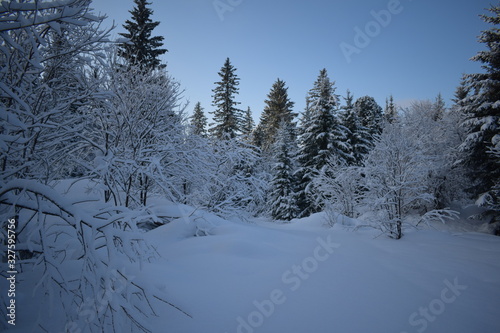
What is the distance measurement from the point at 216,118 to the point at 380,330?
2389 cm

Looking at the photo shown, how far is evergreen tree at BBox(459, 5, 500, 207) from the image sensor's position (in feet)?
39.2

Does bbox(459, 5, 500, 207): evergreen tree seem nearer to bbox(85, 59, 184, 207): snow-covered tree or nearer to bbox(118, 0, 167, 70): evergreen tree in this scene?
bbox(85, 59, 184, 207): snow-covered tree

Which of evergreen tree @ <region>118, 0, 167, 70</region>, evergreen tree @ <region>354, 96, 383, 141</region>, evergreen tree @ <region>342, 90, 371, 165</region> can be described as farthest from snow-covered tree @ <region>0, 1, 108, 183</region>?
evergreen tree @ <region>354, 96, 383, 141</region>

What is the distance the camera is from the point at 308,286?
3.09m

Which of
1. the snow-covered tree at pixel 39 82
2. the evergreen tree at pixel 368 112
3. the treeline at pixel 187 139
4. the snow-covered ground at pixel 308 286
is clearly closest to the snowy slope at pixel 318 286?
the snow-covered ground at pixel 308 286

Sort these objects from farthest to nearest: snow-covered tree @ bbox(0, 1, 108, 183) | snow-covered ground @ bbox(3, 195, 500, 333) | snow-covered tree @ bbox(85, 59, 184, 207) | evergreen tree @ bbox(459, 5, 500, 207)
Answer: evergreen tree @ bbox(459, 5, 500, 207), snow-covered tree @ bbox(85, 59, 184, 207), snow-covered ground @ bbox(3, 195, 500, 333), snow-covered tree @ bbox(0, 1, 108, 183)

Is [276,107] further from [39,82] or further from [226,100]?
[39,82]

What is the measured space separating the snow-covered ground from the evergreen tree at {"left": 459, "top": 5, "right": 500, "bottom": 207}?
438 inches

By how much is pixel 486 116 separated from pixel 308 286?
16720 millimetres

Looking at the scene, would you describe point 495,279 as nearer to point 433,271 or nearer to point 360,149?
point 433,271

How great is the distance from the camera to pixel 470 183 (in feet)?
49.7

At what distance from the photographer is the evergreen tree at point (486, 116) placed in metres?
12.0

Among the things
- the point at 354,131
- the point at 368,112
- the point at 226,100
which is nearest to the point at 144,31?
the point at 226,100

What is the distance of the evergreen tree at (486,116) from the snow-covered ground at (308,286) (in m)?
11.1
